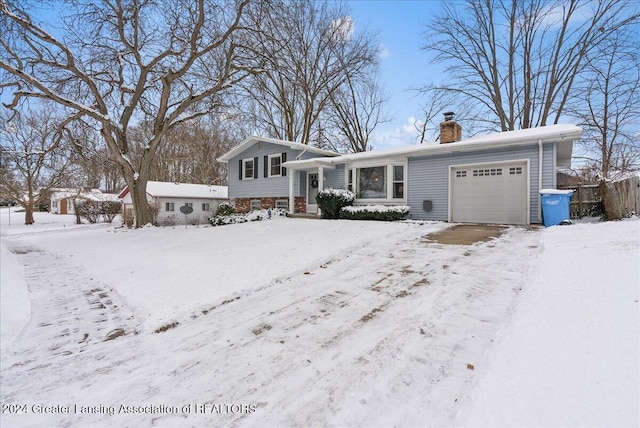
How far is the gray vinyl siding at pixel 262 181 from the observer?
16109 millimetres

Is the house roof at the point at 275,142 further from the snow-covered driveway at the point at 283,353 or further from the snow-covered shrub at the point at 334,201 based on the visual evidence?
the snow-covered driveway at the point at 283,353

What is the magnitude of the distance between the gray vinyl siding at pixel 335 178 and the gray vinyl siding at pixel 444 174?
3414 millimetres

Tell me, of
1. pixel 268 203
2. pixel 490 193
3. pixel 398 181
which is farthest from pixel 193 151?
pixel 490 193

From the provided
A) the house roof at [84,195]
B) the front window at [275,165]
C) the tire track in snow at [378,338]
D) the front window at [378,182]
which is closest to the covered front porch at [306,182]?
the front window at [275,165]

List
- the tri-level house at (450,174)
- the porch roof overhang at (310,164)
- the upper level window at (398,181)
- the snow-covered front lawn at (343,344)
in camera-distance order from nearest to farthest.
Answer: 1. the snow-covered front lawn at (343,344)
2. the tri-level house at (450,174)
3. the upper level window at (398,181)
4. the porch roof overhang at (310,164)

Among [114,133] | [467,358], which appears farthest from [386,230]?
[114,133]

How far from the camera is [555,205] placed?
826cm

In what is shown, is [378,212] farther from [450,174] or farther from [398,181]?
[450,174]

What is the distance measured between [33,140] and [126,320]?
25152 millimetres

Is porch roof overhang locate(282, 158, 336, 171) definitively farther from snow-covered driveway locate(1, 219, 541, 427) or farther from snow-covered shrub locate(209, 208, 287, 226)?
snow-covered driveway locate(1, 219, 541, 427)

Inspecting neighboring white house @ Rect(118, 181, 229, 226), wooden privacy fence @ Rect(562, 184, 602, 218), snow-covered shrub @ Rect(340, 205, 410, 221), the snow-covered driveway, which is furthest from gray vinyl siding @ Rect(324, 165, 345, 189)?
neighboring white house @ Rect(118, 181, 229, 226)

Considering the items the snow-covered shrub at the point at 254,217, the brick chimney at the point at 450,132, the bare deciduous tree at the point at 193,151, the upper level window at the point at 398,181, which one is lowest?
the snow-covered shrub at the point at 254,217

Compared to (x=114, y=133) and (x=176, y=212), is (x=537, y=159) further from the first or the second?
(x=176, y=212)

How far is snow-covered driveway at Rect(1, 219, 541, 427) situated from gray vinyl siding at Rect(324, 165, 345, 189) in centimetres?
974
